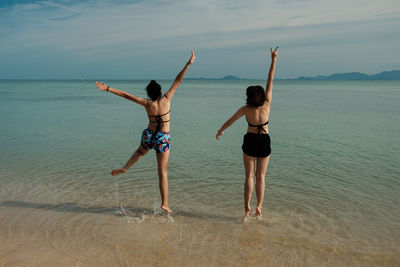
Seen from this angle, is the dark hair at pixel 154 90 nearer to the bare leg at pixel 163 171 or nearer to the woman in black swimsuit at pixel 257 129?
the bare leg at pixel 163 171

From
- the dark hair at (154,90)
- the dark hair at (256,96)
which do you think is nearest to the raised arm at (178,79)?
the dark hair at (154,90)

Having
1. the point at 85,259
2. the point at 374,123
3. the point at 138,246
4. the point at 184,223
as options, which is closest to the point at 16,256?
the point at 85,259

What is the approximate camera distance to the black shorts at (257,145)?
501cm

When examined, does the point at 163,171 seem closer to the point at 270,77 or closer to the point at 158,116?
the point at 158,116

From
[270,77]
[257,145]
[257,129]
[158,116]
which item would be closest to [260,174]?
[257,145]

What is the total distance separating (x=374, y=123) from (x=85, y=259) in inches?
645

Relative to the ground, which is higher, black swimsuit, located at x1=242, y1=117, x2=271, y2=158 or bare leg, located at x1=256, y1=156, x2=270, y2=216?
black swimsuit, located at x1=242, y1=117, x2=271, y2=158

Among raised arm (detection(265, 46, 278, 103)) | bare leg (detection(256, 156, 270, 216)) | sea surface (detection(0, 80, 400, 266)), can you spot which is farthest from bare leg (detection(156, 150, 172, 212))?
raised arm (detection(265, 46, 278, 103))

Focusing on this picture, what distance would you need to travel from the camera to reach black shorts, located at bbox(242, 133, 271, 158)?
5.01 metres

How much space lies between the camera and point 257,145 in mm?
5020

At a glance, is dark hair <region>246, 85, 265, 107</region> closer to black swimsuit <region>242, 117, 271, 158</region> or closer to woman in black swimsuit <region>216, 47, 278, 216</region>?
woman in black swimsuit <region>216, 47, 278, 216</region>

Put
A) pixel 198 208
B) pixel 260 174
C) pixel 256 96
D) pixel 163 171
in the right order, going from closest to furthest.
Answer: pixel 256 96 → pixel 260 174 → pixel 163 171 → pixel 198 208

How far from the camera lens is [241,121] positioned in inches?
665

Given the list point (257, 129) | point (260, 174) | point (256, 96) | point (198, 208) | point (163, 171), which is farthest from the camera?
point (198, 208)
